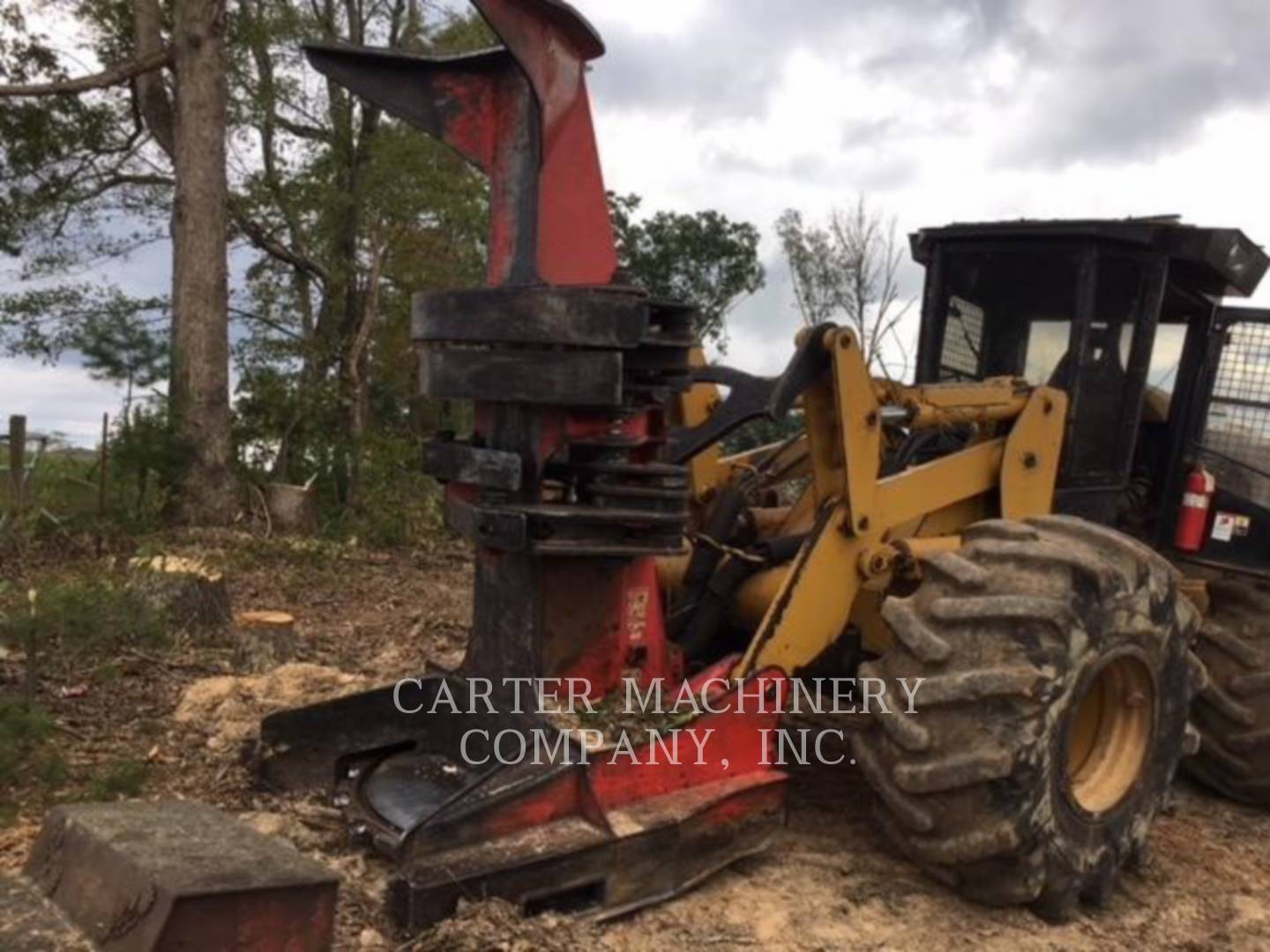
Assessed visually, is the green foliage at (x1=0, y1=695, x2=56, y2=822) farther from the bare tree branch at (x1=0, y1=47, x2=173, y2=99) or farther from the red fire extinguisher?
the bare tree branch at (x1=0, y1=47, x2=173, y2=99)

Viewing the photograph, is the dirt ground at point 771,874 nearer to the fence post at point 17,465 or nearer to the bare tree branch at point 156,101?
the fence post at point 17,465

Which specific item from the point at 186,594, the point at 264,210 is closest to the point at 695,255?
the point at 264,210

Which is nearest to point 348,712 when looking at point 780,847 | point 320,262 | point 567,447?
point 567,447

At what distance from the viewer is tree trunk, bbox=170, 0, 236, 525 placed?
1077cm

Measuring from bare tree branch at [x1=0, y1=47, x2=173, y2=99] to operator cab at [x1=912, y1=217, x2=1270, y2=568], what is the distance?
28.1 ft

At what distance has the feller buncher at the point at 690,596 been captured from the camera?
356 centimetres

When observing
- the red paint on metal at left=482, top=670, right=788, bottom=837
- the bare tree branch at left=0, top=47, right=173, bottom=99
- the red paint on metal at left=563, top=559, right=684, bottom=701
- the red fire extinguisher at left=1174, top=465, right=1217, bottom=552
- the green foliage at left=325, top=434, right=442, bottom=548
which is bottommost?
the green foliage at left=325, top=434, right=442, bottom=548

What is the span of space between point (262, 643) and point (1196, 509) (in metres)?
4.49

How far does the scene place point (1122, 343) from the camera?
5.01 m

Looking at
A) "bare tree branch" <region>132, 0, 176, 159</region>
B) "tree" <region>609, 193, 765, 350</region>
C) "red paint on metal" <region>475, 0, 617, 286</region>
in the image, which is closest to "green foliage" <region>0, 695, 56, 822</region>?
"red paint on metal" <region>475, 0, 617, 286</region>

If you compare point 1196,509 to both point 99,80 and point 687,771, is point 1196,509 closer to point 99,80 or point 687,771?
point 687,771

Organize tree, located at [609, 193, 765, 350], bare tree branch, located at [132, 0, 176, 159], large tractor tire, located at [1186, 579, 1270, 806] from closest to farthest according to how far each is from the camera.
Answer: large tractor tire, located at [1186, 579, 1270, 806] → bare tree branch, located at [132, 0, 176, 159] → tree, located at [609, 193, 765, 350]

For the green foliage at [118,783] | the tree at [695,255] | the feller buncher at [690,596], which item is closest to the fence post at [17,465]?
the green foliage at [118,783]

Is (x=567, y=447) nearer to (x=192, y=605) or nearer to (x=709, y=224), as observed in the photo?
(x=192, y=605)
